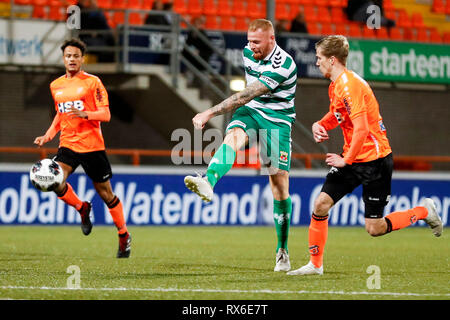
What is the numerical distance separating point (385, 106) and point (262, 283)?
1492 centimetres

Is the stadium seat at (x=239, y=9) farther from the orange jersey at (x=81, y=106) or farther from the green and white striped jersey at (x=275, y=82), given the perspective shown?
the green and white striped jersey at (x=275, y=82)

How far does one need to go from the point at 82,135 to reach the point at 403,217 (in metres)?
3.41

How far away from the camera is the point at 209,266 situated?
9.05 metres

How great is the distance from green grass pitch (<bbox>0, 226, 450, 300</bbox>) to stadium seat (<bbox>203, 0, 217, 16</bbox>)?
23.3 feet

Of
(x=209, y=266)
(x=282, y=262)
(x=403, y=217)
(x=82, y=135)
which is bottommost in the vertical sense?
(x=209, y=266)

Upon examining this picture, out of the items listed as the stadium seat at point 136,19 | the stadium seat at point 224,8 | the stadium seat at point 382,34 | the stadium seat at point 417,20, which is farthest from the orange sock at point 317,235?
the stadium seat at point 417,20

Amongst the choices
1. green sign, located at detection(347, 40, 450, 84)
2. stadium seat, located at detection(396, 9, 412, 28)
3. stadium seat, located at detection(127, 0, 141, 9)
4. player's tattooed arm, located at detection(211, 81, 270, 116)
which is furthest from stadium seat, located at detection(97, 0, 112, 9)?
player's tattooed arm, located at detection(211, 81, 270, 116)

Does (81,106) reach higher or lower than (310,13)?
lower

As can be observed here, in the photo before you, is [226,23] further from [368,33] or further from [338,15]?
[368,33]

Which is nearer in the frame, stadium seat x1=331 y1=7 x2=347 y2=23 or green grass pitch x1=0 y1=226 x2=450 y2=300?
green grass pitch x1=0 y1=226 x2=450 y2=300

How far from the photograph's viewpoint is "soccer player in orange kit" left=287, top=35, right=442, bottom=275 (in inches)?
299

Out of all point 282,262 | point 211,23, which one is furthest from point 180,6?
point 282,262

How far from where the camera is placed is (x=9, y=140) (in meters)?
18.8

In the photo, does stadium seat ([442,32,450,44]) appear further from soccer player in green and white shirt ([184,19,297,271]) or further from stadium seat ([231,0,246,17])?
soccer player in green and white shirt ([184,19,297,271])
